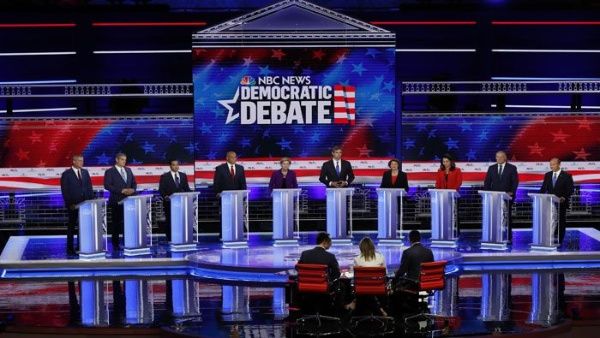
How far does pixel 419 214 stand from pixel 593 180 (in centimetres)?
300

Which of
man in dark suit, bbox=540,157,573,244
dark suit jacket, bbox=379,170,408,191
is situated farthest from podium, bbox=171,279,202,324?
man in dark suit, bbox=540,157,573,244

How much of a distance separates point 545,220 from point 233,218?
4.44 metres

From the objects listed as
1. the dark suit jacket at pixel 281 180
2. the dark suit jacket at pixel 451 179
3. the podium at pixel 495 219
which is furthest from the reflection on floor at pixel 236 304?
the dark suit jacket at pixel 281 180

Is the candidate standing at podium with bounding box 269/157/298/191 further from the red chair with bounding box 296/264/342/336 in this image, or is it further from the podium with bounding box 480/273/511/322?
the red chair with bounding box 296/264/342/336

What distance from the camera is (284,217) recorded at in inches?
630

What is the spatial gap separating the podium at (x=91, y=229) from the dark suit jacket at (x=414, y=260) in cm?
512

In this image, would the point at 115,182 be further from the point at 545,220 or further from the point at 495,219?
the point at 545,220

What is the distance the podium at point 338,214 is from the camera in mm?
16031

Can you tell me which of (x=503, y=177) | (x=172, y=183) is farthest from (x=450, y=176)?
(x=172, y=183)

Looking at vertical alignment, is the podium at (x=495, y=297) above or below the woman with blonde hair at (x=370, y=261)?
below

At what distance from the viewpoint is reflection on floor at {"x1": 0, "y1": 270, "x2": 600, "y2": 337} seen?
37.5 feet

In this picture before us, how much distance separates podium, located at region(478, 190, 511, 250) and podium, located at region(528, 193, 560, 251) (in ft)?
1.40

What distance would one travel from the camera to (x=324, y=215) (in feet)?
59.7

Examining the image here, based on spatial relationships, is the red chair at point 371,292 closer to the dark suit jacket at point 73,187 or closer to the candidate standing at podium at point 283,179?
the candidate standing at podium at point 283,179
